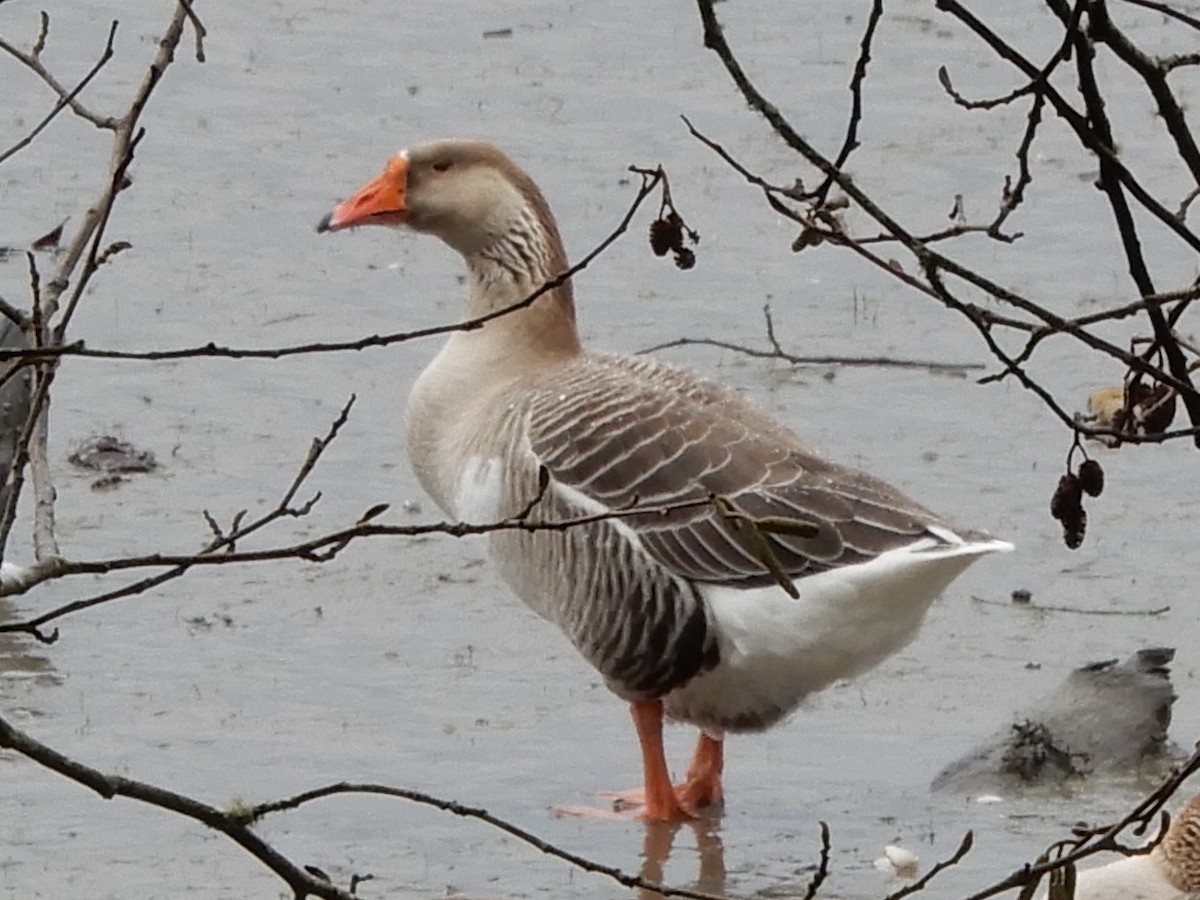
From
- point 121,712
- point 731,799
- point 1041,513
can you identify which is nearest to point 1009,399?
point 1041,513

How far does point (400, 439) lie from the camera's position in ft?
26.4

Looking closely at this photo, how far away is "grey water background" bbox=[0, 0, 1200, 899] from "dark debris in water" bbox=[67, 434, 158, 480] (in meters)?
0.07

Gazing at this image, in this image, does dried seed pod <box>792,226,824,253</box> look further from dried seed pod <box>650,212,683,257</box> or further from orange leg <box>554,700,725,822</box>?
orange leg <box>554,700,725,822</box>

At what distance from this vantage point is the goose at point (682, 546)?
5520 millimetres

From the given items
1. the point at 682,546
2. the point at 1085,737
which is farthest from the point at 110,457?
the point at 1085,737

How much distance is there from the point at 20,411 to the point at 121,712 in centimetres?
70

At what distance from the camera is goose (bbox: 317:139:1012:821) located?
5520 millimetres

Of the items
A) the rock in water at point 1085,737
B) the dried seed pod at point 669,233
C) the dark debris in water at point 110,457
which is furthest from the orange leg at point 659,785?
the dried seed pod at point 669,233

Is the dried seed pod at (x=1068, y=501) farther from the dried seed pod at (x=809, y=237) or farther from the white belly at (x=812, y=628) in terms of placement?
the white belly at (x=812, y=628)

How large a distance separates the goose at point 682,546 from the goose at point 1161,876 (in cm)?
85

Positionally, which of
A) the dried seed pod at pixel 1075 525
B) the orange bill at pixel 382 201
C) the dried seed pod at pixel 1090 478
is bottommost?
the dried seed pod at pixel 1075 525

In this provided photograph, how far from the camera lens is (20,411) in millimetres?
5996

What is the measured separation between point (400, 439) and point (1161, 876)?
3.84 m

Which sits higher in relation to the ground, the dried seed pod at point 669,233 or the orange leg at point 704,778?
the dried seed pod at point 669,233
